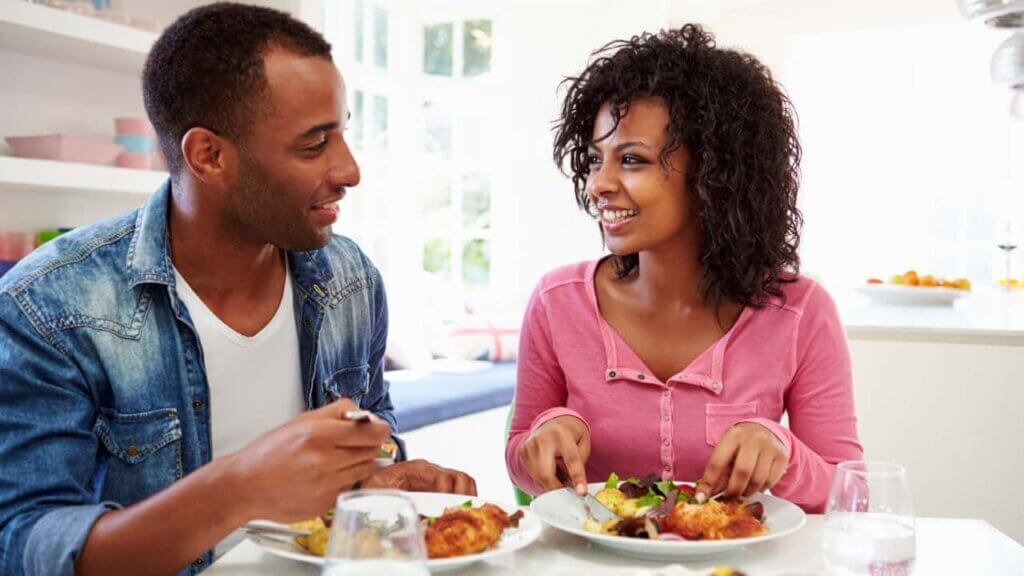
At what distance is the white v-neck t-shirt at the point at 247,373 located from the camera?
5.12 ft

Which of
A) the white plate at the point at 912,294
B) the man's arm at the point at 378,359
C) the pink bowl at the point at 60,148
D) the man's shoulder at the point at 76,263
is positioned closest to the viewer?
the man's shoulder at the point at 76,263

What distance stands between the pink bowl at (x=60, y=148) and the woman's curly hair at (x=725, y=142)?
185 centimetres

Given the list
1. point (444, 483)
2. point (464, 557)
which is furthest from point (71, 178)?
point (464, 557)

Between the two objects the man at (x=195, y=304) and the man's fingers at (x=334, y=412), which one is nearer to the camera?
the man's fingers at (x=334, y=412)

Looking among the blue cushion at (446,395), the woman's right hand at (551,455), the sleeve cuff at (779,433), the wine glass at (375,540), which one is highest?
the wine glass at (375,540)

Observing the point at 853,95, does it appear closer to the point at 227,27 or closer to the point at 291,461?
the point at 227,27

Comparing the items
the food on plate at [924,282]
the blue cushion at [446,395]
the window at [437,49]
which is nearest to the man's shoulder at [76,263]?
the blue cushion at [446,395]

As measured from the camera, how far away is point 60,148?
3.00 metres

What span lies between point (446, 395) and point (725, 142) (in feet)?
8.58

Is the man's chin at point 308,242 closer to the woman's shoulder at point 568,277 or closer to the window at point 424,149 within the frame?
the woman's shoulder at point 568,277

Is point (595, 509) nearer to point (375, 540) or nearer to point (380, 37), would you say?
point (375, 540)

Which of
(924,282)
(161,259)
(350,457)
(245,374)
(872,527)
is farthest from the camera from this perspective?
(924,282)

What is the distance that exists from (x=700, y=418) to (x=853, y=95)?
5735mm

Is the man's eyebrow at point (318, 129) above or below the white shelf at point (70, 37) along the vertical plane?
below
